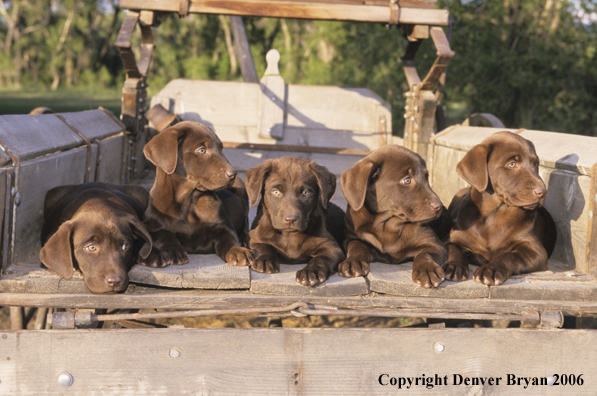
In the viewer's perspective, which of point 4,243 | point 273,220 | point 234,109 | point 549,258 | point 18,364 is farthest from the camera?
point 234,109

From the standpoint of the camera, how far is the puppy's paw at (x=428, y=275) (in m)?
3.66

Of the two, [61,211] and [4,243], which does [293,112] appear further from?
[4,243]

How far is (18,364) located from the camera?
310cm

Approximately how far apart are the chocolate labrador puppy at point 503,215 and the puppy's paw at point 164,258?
1.79 m

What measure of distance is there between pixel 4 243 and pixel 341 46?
18405 millimetres

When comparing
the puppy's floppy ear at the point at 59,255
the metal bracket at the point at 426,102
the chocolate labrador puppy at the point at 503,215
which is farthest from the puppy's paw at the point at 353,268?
the metal bracket at the point at 426,102

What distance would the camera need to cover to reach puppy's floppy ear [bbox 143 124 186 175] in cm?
435

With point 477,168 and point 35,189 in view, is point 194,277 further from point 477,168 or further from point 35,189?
point 477,168

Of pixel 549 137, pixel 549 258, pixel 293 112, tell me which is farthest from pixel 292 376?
pixel 293 112

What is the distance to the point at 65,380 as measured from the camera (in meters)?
3.12

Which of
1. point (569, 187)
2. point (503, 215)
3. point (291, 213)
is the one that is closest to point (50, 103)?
point (291, 213)

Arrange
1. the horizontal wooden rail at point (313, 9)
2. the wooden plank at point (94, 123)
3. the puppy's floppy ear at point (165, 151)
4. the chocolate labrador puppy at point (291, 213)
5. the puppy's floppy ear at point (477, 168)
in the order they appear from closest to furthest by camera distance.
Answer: the chocolate labrador puppy at point (291, 213) < the puppy's floppy ear at point (477, 168) < the puppy's floppy ear at point (165, 151) < the wooden plank at point (94, 123) < the horizontal wooden rail at point (313, 9)

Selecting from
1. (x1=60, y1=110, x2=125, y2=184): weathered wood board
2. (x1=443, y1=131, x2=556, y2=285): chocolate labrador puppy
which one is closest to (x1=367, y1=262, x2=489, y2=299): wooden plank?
(x1=443, y1=131, x2=556, y2=285): chocolate labrador puppy

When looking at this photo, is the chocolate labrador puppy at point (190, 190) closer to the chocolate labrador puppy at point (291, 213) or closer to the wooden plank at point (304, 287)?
the chocolate labrador puppy at point (291, 213)
